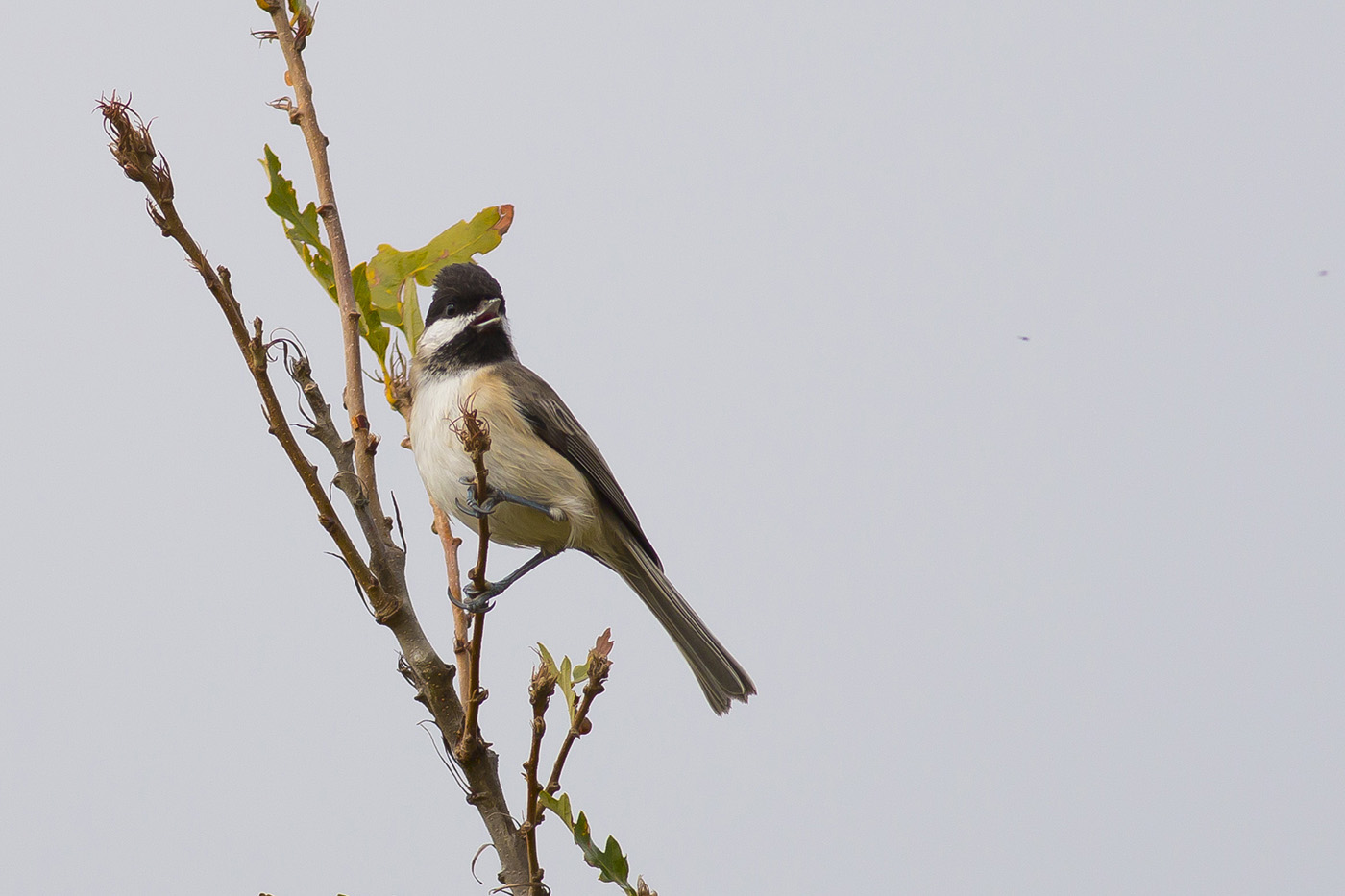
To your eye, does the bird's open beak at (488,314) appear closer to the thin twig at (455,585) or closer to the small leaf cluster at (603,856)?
the thin twig at (455,585)

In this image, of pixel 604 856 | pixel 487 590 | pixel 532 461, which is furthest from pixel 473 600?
pixel 532 461

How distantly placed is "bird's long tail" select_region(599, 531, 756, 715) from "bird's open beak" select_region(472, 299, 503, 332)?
809 mm

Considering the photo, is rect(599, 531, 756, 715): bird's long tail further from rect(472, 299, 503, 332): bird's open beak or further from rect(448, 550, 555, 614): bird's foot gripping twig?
rect(472, 299, 503, 332): bird's open beak

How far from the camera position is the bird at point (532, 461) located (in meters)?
3.46

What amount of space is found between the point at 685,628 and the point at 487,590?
127cm

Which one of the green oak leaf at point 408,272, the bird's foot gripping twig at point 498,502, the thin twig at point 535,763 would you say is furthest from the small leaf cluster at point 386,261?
the thin twig at point 535,763

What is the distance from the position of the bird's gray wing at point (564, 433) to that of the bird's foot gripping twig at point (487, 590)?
31cm

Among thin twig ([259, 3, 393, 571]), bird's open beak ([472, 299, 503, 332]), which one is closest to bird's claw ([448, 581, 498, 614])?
thin twig ([259, 3, 393, 571])

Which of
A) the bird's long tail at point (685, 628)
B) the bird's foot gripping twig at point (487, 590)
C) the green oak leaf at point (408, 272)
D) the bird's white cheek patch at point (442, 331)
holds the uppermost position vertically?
the green oak leaf at point (408, 272)

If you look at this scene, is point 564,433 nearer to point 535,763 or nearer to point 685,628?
point 685,628

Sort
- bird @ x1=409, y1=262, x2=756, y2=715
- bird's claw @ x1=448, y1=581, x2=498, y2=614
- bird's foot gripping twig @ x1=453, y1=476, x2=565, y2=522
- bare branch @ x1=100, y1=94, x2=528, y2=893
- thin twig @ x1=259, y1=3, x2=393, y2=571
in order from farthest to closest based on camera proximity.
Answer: bird @ x1=409, y1=262, x2=756, y2=715 < bird's foot gripping twig @ x1=453, y1=476, x2=565, y2=522 < thin twig @ x1=259, y1=3, x2=393, y2=571 < bird's claw @ x1=448, y1=581, x2=498, y2=614 < bare branch @ x1=100, y1=94, x2=528, y2=893

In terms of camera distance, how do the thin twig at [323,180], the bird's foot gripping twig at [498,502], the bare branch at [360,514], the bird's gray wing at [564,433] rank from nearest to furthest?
the bare branch at [360,514], the thin twig at [323,180], the bird's foot gripping twig at [498,502], the bird's gray wing at [564,433]

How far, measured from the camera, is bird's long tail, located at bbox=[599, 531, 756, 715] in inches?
137

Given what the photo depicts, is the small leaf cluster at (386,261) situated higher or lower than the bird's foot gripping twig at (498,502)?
higher
